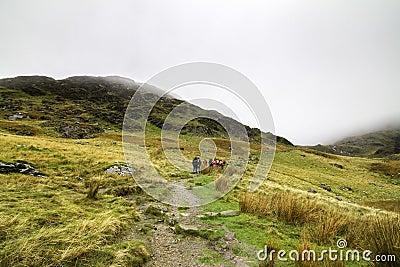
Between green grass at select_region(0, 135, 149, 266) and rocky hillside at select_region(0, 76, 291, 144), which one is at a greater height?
rocky hillside at select_region(0, 76, 291, 144)

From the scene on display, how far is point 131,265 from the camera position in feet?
17.4
